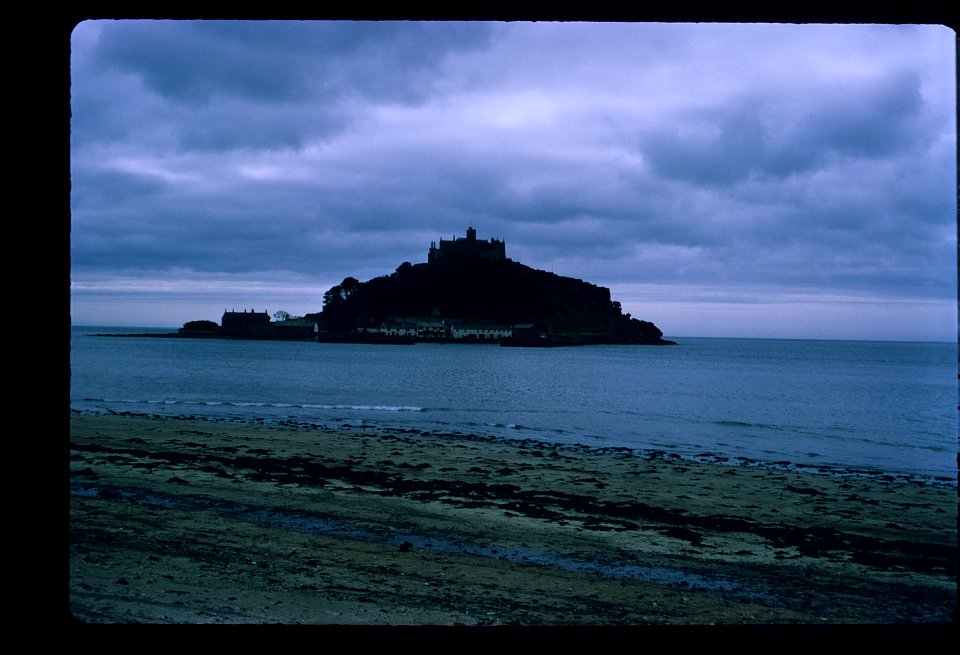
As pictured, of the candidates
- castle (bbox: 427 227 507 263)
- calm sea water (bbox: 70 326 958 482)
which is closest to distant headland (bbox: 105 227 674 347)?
castle (bbox: 427 227 507 263)

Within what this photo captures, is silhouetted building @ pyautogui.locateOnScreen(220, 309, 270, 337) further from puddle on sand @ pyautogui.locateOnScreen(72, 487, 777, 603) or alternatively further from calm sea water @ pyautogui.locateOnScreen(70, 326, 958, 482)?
puddle on sand @ pyautogui.locateOnScreen(72, 487, 777, 603)

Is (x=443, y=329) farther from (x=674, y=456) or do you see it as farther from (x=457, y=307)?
(x=674, y=456)

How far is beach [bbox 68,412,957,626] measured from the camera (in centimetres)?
538

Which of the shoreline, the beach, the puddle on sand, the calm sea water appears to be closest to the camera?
the beach

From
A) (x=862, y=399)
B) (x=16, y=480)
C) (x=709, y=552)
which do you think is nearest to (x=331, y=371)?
(x=862, y=399)

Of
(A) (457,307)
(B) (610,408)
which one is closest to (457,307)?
(A) (457,307)

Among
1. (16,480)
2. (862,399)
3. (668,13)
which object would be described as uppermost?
(668,13)

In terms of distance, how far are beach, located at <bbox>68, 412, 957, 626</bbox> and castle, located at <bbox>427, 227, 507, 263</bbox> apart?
124622 millimetres

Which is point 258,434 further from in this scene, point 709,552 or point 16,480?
point 16,480

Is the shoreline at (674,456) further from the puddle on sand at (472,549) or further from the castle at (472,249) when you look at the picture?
the castle at (472,249)

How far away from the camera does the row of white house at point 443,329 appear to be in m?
125

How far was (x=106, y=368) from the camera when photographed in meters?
53.1

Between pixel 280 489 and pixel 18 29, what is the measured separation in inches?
362

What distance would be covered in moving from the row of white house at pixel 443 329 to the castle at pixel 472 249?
15.7m
